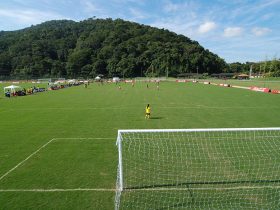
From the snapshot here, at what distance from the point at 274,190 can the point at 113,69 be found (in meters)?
129

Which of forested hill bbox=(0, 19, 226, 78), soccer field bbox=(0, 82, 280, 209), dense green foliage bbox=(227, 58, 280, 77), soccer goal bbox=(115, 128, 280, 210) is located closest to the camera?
soccer goal bbox=(115, 128, 280, 210)

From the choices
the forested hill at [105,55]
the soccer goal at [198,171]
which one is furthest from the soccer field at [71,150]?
the forested hill at [105,55]

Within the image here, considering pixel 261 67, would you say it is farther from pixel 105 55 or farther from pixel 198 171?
pixel 198 171

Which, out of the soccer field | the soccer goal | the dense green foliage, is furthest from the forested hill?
the soccer goal

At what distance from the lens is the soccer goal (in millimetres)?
7770

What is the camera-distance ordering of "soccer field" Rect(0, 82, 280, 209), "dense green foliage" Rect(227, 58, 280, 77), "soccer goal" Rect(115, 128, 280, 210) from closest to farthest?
"soccer goal" Rect(115, 128, 280, 210) → "soccer field" Rect(0, 82, 280, 209) → "dense green foliage" Rect(227, 58, 280, 77)

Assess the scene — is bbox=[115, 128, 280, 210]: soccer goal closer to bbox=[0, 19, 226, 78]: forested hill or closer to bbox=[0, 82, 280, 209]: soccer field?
bbox=[0, 82, 280, 209]: soccer field

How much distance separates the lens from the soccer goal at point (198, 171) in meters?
7.77

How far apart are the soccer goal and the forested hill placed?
114 metres

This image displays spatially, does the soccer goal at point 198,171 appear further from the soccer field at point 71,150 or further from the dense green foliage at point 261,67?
the dense green foliage at point 261,67

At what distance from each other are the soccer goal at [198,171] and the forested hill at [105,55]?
113688 mm

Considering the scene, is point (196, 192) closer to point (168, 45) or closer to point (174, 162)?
point (174, 162)

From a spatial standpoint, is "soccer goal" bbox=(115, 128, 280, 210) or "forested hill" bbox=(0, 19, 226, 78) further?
"forested hill" bbox=(0, 19, 226, 78)

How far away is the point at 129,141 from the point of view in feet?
43.2
